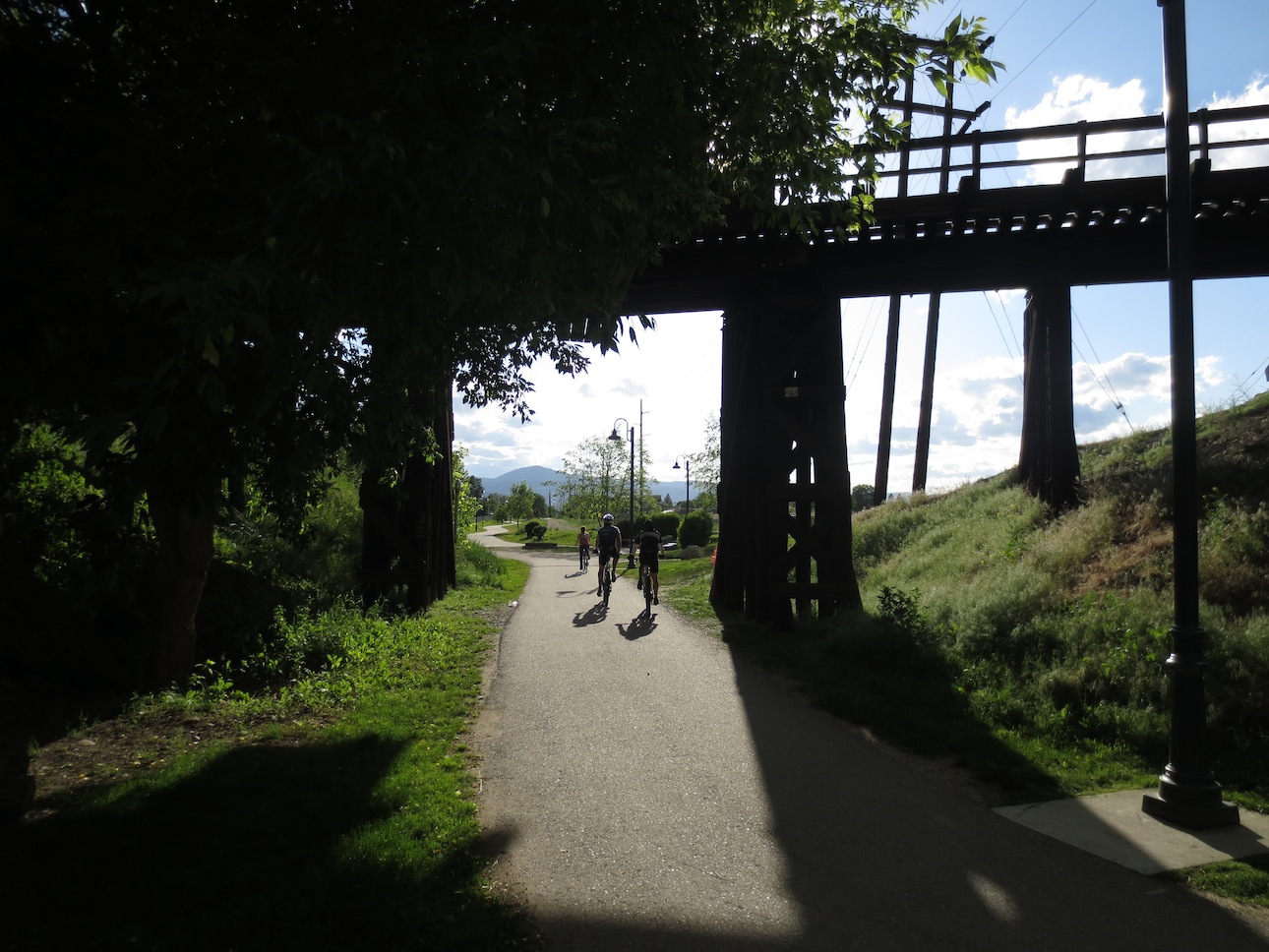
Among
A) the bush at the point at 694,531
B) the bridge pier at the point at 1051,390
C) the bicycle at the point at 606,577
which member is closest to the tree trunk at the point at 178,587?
the bicycle at the point at 606,577

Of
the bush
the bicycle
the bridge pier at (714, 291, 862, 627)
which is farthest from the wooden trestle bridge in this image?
the bush

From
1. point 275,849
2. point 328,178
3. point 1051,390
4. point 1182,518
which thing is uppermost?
point 1051,390

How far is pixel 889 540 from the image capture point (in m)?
17.4

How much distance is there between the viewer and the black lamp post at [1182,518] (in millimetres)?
5105

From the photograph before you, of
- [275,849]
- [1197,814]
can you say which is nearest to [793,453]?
[1197,814]

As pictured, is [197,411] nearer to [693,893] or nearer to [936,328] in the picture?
[693,893]

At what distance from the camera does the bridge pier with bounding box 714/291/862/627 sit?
39.1 feet

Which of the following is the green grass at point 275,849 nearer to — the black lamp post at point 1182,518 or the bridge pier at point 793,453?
the black lamp post at point 1182,518

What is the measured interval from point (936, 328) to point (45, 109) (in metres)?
23.6

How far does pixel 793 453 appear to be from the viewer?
40.3 feet

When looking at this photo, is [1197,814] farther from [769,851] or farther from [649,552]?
[649,552]

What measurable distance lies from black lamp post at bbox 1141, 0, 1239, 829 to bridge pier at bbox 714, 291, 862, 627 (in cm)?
621

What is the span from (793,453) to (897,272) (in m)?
3.09

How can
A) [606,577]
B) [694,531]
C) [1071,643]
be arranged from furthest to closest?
1. [694,531]
2. [606,577]
3. [1071,643]
